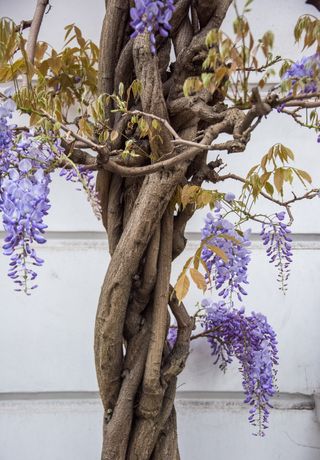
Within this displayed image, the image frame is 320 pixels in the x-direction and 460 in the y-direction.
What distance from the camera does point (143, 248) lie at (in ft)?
2.90

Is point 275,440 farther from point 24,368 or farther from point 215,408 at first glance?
point 24,368

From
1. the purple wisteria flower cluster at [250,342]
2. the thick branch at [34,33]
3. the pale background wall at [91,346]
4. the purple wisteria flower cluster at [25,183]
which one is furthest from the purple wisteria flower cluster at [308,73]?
the pale background wall at [91,346]

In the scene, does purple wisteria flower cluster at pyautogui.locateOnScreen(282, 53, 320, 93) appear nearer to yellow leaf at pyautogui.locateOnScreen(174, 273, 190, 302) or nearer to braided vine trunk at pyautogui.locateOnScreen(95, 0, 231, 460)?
braided vine trunk at pyautogui.locateOnScreen(95, 0, 231, 460)

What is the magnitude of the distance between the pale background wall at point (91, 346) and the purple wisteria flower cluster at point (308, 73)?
2.11 ft

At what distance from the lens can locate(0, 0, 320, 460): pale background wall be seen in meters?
1.36

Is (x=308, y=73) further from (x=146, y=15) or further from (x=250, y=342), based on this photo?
(x=250, y=342)

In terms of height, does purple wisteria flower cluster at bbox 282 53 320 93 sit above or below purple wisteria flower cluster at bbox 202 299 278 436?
above

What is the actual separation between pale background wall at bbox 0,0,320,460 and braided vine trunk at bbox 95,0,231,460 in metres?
0.41

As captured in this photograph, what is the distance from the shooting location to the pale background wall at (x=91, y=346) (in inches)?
53.7

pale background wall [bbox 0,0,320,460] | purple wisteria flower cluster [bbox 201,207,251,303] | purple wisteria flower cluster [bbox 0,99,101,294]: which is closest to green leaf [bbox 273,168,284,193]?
purple wisteria flower cluster [bbox 201,207,251,303]

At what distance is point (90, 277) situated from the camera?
137 centimetres

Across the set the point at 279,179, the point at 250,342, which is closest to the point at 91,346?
the point at 250,342

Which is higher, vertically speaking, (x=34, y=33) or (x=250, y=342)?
(x=34, y=33)

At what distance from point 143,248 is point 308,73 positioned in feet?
1.13
